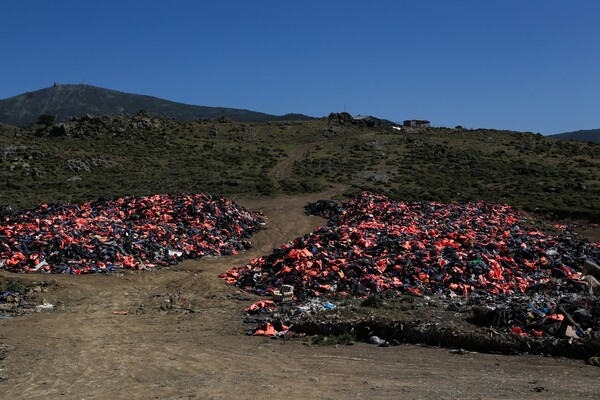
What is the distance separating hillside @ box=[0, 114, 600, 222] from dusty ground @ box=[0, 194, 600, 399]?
23.2 metres

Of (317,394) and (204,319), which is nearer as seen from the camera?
(317,394)

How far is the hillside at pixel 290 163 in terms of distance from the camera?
126 feet

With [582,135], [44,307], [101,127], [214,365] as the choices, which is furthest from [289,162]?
[582,135]

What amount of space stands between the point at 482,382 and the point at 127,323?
872 centimetres

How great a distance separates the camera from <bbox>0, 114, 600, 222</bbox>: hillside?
38.3m

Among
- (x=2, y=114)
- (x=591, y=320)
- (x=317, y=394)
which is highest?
(x=2, y=114)

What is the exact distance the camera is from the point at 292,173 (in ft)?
158

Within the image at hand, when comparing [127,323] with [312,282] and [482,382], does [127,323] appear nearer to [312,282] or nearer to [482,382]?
[312,282]

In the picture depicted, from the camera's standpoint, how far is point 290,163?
5316 centimetres

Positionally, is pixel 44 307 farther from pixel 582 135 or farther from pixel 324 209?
pixel 582 135

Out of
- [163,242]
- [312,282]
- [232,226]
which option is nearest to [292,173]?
[232,226]

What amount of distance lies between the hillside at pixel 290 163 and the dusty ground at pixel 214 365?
23177 millimetres

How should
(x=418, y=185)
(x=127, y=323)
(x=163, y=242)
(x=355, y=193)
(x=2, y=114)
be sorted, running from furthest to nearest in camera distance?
(x=2, y=114)
(x=418, y=185)
(x=355, y=193)
(x=163, y=242)
(x=127, y=323)

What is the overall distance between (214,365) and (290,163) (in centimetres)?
4457
